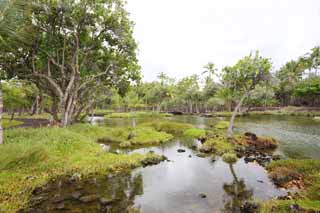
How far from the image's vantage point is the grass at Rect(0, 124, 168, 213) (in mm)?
8320

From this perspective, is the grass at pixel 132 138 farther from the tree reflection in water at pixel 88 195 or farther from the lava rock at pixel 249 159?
the lava rock at pixel 249 159

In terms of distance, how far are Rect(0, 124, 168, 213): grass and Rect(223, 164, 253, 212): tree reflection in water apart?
600 centimetres

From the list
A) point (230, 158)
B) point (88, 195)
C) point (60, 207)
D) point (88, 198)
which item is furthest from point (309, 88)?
point (60, 207)

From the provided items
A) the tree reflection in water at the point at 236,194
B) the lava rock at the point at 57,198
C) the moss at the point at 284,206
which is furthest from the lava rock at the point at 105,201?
the moss at the point at 284,206

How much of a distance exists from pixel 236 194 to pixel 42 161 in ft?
34.6

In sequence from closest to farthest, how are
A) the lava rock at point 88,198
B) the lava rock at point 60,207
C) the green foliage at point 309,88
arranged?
the lava rock at point 60,207
the lava rock at point 88,198
the green foliage at point 309,88

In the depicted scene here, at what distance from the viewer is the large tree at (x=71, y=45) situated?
674 inches

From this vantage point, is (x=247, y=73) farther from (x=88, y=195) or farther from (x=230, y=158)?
(x=88, y=195)

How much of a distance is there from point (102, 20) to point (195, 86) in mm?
57931

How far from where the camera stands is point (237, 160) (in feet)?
47.9

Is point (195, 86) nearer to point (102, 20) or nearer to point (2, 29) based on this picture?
point (102, 20)

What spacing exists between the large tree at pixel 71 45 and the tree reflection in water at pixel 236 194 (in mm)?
16977

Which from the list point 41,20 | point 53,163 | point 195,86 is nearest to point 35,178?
point 53,163

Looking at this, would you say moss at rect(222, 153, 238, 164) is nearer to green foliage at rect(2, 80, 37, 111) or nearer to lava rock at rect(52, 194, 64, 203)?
lava rock at rect(52, 194, 64, 203)
